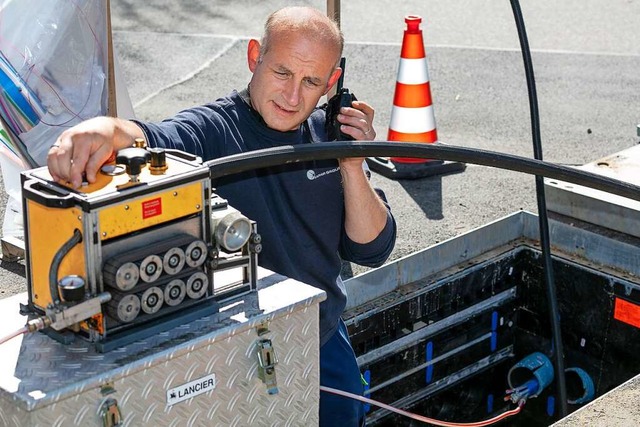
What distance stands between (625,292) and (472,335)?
0.61 meters

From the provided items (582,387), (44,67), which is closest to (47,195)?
(44,67)

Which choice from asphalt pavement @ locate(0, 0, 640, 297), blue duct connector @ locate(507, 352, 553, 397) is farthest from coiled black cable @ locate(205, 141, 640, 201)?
asphalt pavement @ locate(0, 0, 640, 297)

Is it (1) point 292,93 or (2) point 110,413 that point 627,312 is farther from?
(2) point 110,413

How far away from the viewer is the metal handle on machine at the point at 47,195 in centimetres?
203

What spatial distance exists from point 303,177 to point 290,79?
29 cm

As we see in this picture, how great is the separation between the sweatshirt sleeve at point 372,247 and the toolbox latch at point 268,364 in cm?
92

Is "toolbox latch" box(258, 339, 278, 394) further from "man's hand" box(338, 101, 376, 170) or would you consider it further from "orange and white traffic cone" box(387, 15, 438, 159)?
"orange and white traffic cone" box(387, 15, 438, 159)

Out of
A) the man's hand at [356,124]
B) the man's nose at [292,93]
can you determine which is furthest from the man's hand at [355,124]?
the man's nose at [292,93]

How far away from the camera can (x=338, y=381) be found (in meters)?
3.19

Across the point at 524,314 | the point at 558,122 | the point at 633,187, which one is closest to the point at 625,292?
the point at 524,314

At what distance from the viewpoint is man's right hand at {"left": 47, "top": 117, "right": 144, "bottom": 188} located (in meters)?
2.12

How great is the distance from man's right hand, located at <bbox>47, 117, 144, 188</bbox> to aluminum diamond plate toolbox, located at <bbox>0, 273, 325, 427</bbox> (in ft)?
1.09

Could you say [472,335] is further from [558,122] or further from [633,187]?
[558,122]

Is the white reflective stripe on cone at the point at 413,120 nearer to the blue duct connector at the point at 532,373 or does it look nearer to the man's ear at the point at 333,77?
the blue duct connector at the point at 532,373
